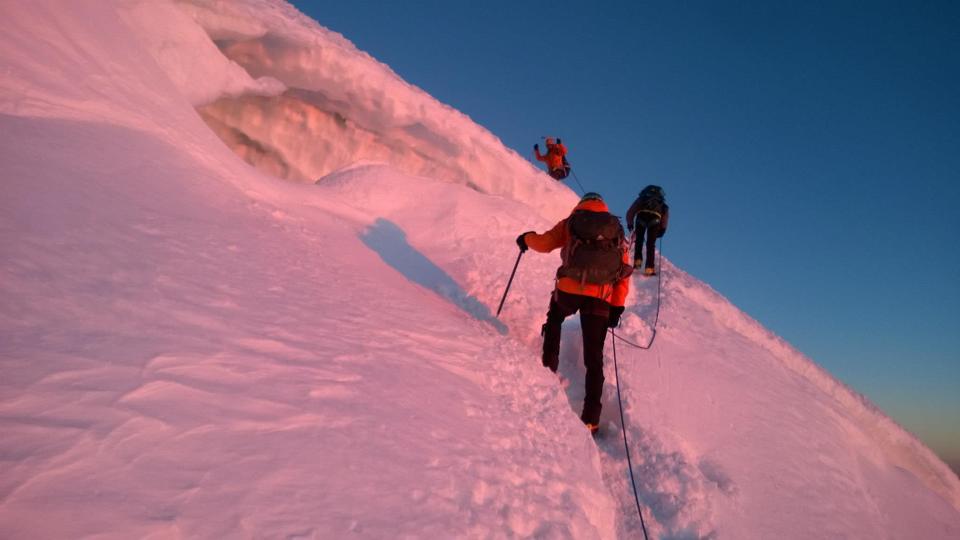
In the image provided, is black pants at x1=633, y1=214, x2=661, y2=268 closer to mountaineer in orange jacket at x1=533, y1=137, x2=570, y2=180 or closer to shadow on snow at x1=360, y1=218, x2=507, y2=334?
shadow on snow at x1=360, y1=218, x2=507, y2=334

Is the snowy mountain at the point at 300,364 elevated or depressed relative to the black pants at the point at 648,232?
depressed

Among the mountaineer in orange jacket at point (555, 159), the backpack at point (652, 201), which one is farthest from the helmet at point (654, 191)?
the mountaineer in orange jacket at point (555, 159)

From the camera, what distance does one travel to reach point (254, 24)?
7027 millimetres

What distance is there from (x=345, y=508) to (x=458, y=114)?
28.2ft

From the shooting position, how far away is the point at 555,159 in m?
11.9

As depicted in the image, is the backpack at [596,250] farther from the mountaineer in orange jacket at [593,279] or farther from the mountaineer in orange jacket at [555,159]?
the mountaineer in orange jacket at [555,159]

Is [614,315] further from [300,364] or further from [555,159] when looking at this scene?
[555,159]

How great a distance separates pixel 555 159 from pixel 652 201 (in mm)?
5974

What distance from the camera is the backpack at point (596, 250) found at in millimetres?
3852

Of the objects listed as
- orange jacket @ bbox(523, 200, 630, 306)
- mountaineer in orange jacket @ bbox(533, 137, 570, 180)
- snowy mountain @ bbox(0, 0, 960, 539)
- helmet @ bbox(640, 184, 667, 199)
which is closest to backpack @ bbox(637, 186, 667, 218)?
helmet @ bbox(640, 184, 667, 199)

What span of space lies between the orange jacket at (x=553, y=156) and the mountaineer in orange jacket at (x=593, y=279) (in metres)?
Answer: 8.04

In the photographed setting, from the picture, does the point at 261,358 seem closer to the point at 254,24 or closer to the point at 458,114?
the point at 254,24

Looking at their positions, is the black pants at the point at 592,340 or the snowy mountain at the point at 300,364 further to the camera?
the black pants at the point at 592,340

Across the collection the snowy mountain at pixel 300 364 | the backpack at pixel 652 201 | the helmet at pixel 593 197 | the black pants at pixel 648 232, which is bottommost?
the snowy mountain at pixel 300 364
